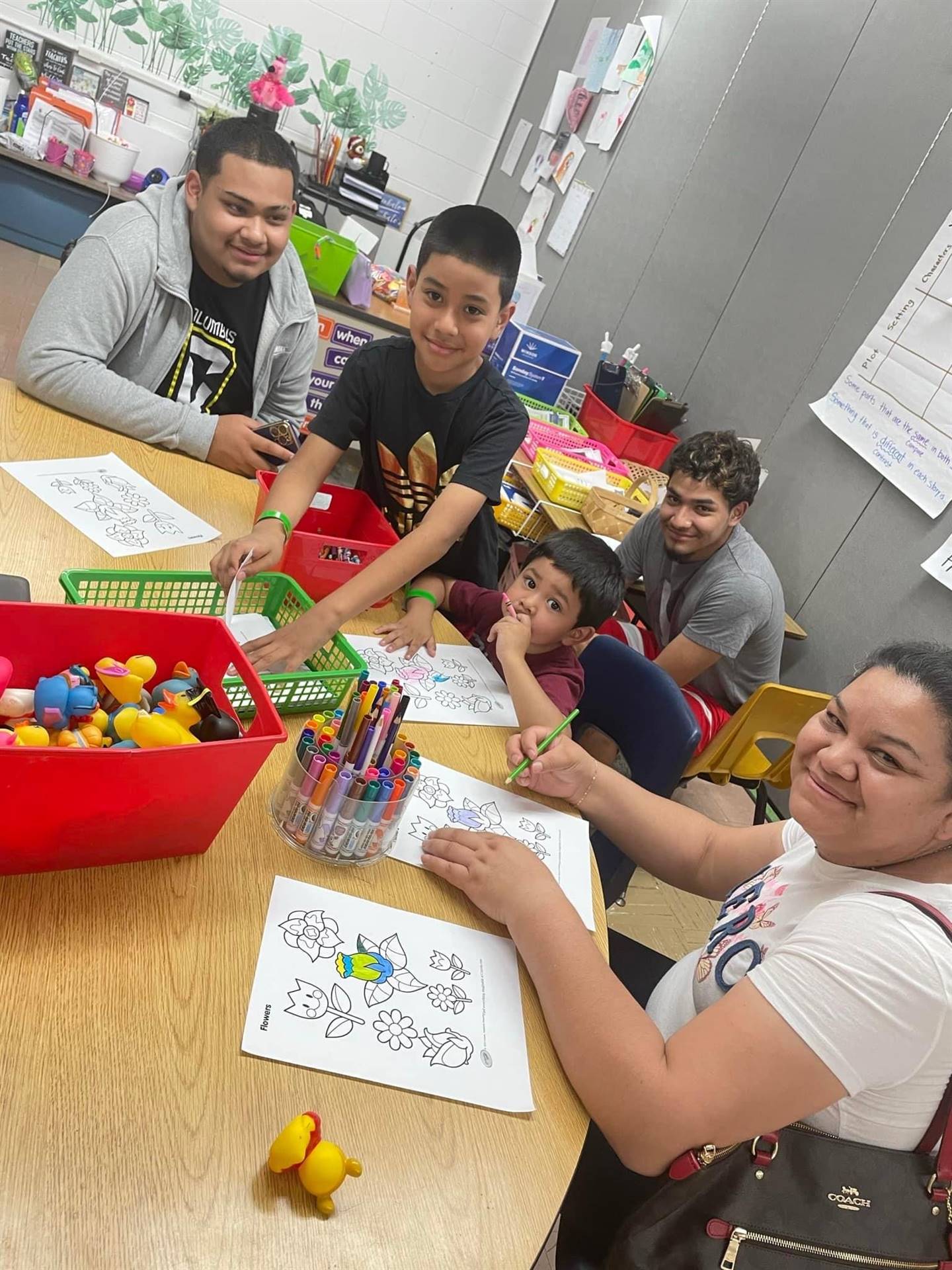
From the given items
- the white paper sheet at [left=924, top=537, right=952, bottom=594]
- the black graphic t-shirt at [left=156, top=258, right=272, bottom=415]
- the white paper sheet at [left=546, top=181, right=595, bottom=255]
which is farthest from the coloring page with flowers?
the white paper sheet at [left=546, top=181, right=595, bottom=255]

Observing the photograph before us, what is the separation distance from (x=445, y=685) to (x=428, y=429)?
580mm

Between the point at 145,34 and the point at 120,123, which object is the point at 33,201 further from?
the point at 145,34

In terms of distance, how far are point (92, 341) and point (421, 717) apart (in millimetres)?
1108

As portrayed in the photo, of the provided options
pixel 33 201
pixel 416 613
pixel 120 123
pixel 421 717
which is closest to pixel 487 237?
pixel 416 613

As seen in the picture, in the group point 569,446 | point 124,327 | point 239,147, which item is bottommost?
point 569,446

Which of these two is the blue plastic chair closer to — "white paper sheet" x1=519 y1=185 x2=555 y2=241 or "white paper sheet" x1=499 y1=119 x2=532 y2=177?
"white paper sheet" x1=519 y1=185 x2=555 y2=241

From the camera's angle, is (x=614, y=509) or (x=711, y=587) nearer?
(x=711, y=587)

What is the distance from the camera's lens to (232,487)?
1710mm

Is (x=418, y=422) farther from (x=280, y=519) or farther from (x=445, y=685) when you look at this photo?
(x=445, y=685)

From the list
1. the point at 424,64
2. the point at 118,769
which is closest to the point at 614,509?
the point at 118,769

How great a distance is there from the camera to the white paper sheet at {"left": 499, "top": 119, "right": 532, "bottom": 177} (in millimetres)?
5262

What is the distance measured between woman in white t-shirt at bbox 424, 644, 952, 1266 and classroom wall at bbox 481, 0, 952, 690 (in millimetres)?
1723

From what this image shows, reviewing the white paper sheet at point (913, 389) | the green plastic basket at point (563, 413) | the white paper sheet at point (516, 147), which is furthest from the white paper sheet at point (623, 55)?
the white paper sheet at point (913, 389)

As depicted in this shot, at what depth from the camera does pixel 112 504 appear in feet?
4.76
